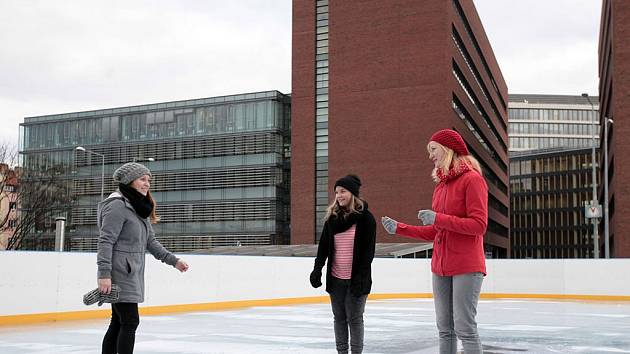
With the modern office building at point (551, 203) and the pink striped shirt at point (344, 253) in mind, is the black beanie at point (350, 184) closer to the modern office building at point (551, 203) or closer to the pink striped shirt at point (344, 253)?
the pink striped shirt at point (344, 253)

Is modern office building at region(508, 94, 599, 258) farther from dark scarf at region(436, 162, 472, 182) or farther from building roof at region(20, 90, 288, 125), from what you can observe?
dark scarf at region(436, 162, 472, 182)

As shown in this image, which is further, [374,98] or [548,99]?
[548,99]

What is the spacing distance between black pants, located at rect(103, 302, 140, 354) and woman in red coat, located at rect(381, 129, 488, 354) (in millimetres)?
2073

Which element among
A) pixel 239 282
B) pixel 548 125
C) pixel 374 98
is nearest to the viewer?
pixel 239 282

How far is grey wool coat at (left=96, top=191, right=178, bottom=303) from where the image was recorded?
564cm

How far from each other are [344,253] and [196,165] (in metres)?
61.3

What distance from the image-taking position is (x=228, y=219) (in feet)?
209

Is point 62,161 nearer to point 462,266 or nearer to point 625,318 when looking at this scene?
point 625,318

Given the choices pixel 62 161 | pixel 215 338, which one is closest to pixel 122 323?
pixel 215 338

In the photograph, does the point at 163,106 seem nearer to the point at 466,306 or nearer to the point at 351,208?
the point at 351,208

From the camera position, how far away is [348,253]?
21.4ft

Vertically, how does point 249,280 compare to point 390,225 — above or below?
below

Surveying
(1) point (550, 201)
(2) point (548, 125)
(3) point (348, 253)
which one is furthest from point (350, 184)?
(2) point (548, 125)

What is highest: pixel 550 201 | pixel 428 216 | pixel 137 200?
pixel 550 201
